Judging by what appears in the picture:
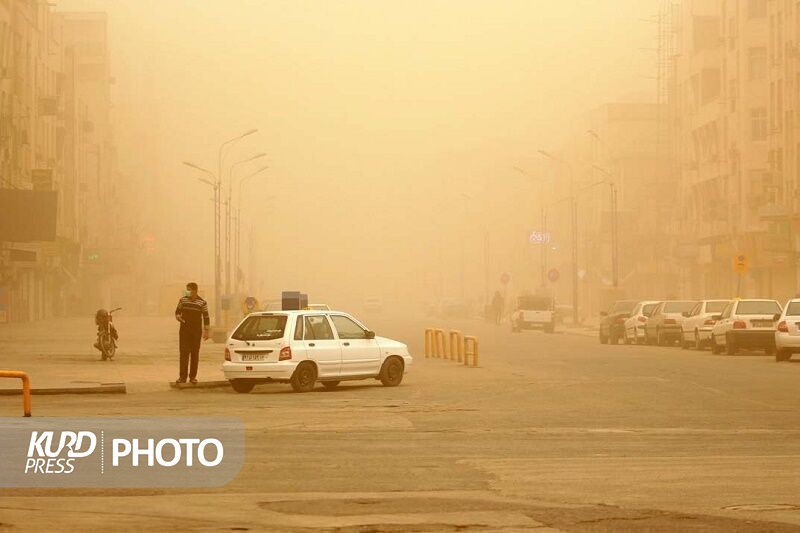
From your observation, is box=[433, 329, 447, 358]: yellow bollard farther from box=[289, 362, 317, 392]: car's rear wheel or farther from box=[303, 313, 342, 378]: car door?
box=[289, 362, 317, 392]: car's rear wheel

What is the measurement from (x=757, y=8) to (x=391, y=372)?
198 feet

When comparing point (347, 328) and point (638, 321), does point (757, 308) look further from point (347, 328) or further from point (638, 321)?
point (347, 328)

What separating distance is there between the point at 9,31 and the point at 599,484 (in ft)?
250

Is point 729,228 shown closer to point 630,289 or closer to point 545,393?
point 630,289

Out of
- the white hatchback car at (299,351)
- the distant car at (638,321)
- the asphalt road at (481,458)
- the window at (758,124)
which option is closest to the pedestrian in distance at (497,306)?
the window at (758,124)

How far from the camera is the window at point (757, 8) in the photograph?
85.2 metres

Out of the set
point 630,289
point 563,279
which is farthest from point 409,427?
point 563,279

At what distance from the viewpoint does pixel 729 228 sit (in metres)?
90.1

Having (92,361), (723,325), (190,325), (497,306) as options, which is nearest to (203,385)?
(190,325)

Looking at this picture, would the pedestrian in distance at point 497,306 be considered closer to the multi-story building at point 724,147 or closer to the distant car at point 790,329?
the multi-story building at point 724,147

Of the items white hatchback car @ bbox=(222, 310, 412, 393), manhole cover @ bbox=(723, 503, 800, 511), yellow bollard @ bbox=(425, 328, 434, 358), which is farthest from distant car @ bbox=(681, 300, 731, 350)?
manhole cover @ bbox=(723, 503, 800, 511)

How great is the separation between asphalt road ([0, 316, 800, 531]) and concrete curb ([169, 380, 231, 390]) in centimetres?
48

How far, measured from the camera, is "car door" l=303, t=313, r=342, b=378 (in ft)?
94.0

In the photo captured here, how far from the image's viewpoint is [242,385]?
28750mm
